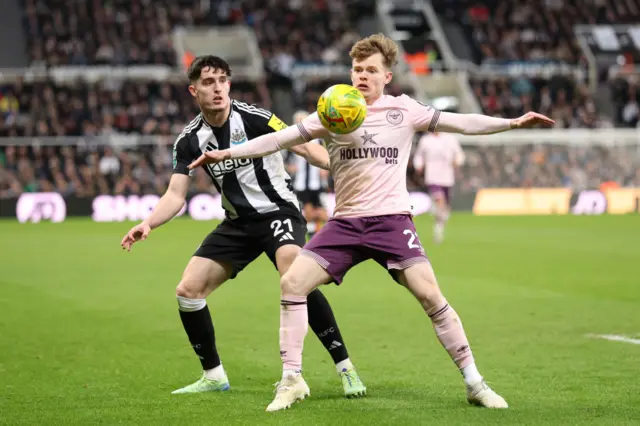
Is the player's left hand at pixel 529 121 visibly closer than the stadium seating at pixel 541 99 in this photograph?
Yes

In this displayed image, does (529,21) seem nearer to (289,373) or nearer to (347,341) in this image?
(347,341)

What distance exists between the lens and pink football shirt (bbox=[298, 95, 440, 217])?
6578 millimetres

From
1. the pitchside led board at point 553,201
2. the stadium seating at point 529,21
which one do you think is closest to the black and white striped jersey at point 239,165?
the pitchside led board at point 553,201

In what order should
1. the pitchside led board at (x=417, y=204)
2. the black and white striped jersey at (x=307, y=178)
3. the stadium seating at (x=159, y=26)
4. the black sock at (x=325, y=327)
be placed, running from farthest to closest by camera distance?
1. the stadium seating at (x=159, y=26)
2. the pitchside led board at (x=417, y=204)
3. the black and white striped jersey at (x=307, y=178)
4. the black sock at (x=325, y=327)

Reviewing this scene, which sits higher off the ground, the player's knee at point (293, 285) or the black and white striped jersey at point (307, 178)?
the player's knee at point (293, 285)

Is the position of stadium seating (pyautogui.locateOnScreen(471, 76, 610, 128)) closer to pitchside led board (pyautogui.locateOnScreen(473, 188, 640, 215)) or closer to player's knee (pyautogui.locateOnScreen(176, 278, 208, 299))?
pitchside led board (pyautogui.locateOnScreen(473, 188, 640, 215))

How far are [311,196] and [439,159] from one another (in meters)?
3.29

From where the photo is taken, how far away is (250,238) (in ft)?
24.0

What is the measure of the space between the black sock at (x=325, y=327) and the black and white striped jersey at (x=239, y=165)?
0.69m

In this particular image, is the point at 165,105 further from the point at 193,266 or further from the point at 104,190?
the point at 193,266

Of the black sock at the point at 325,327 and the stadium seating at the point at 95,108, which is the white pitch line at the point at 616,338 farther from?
the stadium seating at the point at 95,108

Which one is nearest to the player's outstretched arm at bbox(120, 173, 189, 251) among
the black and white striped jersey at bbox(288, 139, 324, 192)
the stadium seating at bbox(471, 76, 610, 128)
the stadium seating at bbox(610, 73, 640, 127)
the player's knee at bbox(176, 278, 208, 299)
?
the player's knee at bbox(176, 278, 208, 299)

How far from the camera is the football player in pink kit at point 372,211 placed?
6445 millimetres

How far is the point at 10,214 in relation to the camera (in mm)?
29234
